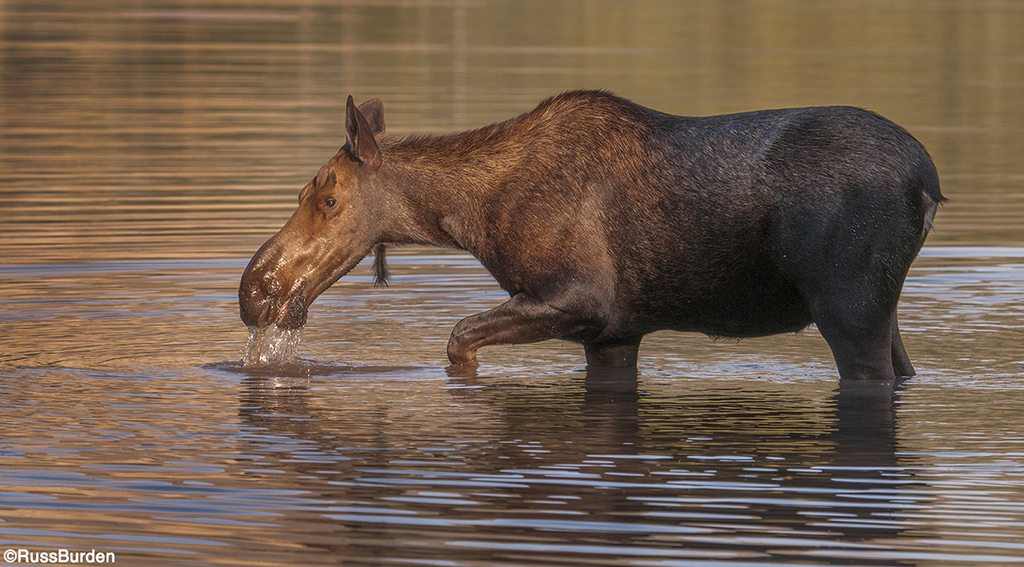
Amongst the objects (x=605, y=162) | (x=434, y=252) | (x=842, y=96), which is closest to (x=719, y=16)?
(x=842, y=96)

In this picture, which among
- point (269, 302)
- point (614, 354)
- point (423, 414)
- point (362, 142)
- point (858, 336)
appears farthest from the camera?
point (614, 354)

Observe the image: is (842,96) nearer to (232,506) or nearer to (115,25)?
(232,506)

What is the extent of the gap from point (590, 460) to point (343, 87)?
26.6 meters

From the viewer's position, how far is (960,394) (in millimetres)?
11586

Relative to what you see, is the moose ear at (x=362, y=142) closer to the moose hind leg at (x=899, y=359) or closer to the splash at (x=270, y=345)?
the splash at (x=270, y=345)

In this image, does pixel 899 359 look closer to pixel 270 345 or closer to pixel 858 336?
pixel 858 336

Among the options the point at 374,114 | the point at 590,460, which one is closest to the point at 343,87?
the point at 374,114

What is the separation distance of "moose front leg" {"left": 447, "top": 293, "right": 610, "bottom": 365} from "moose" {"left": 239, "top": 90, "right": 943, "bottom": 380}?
0.04ft

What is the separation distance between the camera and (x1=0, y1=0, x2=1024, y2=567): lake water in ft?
27.6

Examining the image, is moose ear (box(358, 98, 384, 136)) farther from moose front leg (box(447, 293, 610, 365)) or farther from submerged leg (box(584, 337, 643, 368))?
submerged leg (box(584, 337, 643, 368))

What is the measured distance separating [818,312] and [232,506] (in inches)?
163

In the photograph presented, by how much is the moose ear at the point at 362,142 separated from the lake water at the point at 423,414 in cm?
150

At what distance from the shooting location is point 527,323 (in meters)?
11.5

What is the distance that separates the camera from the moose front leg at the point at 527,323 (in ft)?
37.7
